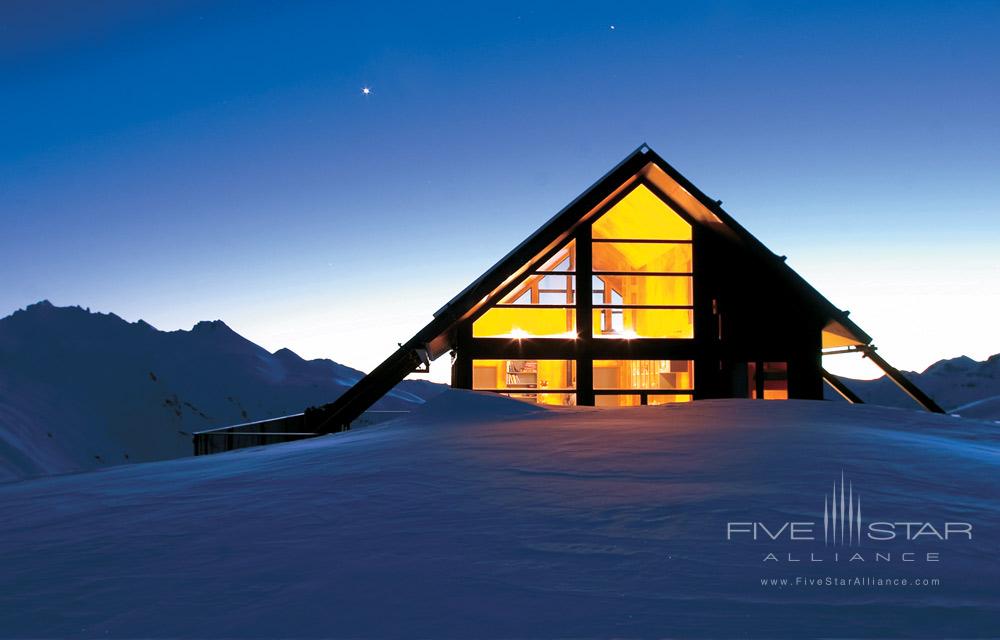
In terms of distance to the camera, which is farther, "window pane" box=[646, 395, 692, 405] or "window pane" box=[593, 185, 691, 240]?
"window pane" box=[593, 185, 691, 240]

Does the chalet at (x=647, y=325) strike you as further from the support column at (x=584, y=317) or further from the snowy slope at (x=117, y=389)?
the snowy slope at (x=117, y=389)

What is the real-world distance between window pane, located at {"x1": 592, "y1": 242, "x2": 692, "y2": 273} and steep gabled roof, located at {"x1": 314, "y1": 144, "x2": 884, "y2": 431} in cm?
107

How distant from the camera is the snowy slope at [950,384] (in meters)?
99.1

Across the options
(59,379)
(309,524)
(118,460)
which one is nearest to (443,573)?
(309,524)

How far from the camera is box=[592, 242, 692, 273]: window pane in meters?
15.9

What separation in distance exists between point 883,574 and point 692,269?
13.5m

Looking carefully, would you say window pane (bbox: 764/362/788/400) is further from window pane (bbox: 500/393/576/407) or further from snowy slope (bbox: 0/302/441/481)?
snowy slope (bbox: 0/302/441/481)

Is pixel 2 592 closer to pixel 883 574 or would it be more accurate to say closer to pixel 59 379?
pixel 883 574

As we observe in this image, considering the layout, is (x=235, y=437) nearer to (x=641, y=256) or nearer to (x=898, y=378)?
(x=641, y=256)

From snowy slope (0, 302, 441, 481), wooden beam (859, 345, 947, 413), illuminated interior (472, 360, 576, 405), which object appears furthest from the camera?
snowy slope (0, 302, 441, 481)

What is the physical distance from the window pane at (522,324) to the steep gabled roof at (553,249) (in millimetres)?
486

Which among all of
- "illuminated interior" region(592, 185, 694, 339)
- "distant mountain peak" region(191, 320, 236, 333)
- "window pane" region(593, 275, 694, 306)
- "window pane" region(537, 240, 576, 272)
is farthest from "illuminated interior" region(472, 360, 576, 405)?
"distant mountain peak" region(191, 320, 236, 333)

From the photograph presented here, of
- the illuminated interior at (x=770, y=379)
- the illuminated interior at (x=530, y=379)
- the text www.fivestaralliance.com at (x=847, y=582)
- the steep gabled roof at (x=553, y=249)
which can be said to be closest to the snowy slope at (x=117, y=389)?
the steep gabled roof at (x=553, y=249)

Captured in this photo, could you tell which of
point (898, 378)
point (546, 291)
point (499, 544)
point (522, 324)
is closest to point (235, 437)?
point (522, 324)
